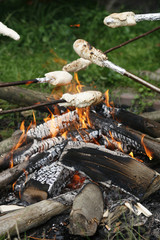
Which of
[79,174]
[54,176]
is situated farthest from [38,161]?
[79,174]

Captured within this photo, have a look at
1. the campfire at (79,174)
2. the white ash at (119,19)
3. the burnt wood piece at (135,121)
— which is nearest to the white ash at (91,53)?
the campfire at (79,174)

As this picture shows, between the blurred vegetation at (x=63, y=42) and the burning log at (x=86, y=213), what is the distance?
2209 mm

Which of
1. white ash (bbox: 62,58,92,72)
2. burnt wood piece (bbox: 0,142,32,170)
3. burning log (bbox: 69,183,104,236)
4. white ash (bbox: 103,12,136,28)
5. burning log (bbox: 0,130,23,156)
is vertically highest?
white ash (bbox: 103,12,136,28)

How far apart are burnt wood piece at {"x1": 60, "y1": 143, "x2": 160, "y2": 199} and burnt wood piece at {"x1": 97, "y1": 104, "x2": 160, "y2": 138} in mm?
582

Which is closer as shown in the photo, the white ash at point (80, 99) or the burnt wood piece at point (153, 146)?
the white ash at point (80, 99)

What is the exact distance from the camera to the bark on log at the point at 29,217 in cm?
199

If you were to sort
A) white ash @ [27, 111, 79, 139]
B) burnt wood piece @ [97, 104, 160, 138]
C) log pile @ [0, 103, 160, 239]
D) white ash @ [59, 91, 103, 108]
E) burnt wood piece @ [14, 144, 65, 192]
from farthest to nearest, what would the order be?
burnt wood piece @ [97, 104, 160, 138] < white ash @ [27, 111, 79, 139] < burnt wood piece @ [14, 144, 65, 192] < white ash @ [59, 91, 103, 108] < log pile @ [0, 103, 160, 239]

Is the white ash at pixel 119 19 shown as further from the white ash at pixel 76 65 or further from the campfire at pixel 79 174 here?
the white ash at pixel 76 65

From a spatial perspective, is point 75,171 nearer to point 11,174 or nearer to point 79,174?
point 79,174

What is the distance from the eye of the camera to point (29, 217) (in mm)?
2078

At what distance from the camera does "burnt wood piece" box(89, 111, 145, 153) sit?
260cm

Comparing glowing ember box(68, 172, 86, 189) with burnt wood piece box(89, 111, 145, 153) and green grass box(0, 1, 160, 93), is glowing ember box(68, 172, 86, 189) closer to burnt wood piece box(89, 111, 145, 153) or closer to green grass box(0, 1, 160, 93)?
burnt wood piece box(89, 111, 145, 153)

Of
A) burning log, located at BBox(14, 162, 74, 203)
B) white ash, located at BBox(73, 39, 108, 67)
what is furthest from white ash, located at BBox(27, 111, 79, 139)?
white ash, located at BBox(73, 39, 108, 67)

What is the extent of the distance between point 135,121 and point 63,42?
131 inches
